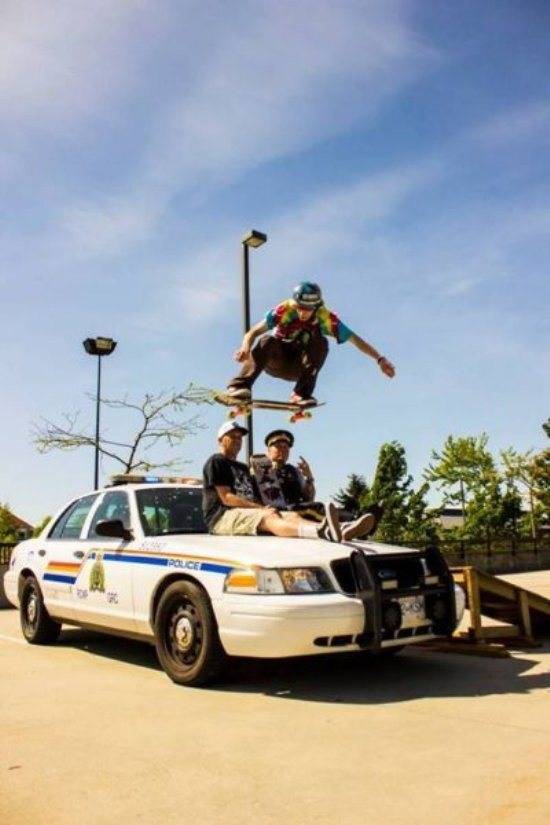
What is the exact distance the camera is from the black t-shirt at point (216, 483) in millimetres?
6363

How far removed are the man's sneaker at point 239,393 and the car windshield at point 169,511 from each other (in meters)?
A: 1.10

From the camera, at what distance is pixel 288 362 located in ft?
26.1

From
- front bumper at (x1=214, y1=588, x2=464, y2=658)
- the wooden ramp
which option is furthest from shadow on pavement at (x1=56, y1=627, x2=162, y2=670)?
the wooden ramp

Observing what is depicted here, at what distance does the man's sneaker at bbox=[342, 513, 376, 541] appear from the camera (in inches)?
231

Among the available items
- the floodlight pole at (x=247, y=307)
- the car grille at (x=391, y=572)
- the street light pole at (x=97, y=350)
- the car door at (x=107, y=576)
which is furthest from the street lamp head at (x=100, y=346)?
the car grille at (x=391, y=572)

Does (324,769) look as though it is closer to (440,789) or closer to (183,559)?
(440,789)

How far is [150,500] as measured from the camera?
6.76 metres

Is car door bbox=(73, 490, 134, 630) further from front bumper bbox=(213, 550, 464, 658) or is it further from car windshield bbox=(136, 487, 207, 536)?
front bumper bbox=(213, 550, 464, 658)

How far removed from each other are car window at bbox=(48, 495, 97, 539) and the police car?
11.9 inches

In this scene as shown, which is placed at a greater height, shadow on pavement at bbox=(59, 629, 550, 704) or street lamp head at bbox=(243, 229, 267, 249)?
street lamp head at bbox=(243, 229, 267, 249)

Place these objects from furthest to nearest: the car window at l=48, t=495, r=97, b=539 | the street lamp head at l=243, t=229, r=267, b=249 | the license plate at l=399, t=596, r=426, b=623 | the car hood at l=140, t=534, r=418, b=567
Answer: the street lamp head at l=243, t=229, r=267, b=249 < the car window at l=48, t=495, r=97, b=539 < the license plate at l=399, t=596, r=426, b=623 < the car hood at l=140, t=534, r=418, b=567

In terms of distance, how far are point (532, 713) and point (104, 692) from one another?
2.84 meters

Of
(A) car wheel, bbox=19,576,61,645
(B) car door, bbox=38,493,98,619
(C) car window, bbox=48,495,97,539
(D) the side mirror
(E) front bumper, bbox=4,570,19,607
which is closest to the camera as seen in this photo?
(D) the side mirror

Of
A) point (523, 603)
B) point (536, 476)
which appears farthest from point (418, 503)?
point (523, 603)
